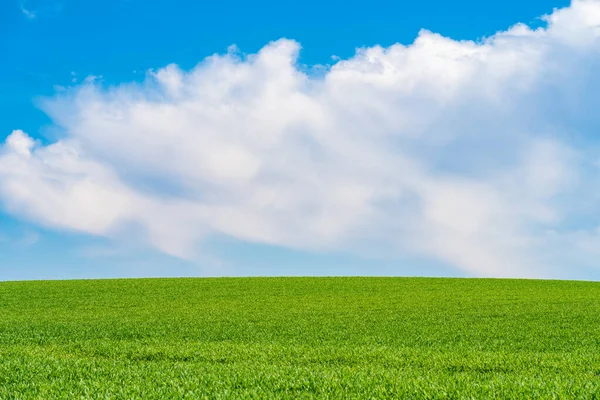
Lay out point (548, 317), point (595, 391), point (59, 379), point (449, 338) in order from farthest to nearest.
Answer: point (548, 317) < point (449, 338) < point (59, 379) < point (595, 391)

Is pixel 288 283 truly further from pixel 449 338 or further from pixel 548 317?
pixel 449 338

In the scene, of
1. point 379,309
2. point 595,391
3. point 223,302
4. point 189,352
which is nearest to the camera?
point 595,391

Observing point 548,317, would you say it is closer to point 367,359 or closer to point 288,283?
point 367,359

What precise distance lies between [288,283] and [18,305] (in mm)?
20588

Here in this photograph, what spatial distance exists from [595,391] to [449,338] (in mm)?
9941

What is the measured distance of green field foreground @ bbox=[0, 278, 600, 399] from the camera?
31.8ft

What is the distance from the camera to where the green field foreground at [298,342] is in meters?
9.69

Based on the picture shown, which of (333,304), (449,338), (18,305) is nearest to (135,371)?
(449,338)

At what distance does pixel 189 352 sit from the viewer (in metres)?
14.3

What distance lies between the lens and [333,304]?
32.2 meters

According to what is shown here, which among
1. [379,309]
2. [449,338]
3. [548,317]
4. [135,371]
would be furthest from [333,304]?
[135,371]

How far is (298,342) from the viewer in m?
17.9

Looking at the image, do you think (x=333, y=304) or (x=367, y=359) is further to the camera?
(x=333, y=304)

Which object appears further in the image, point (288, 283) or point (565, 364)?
point (288, 283)
